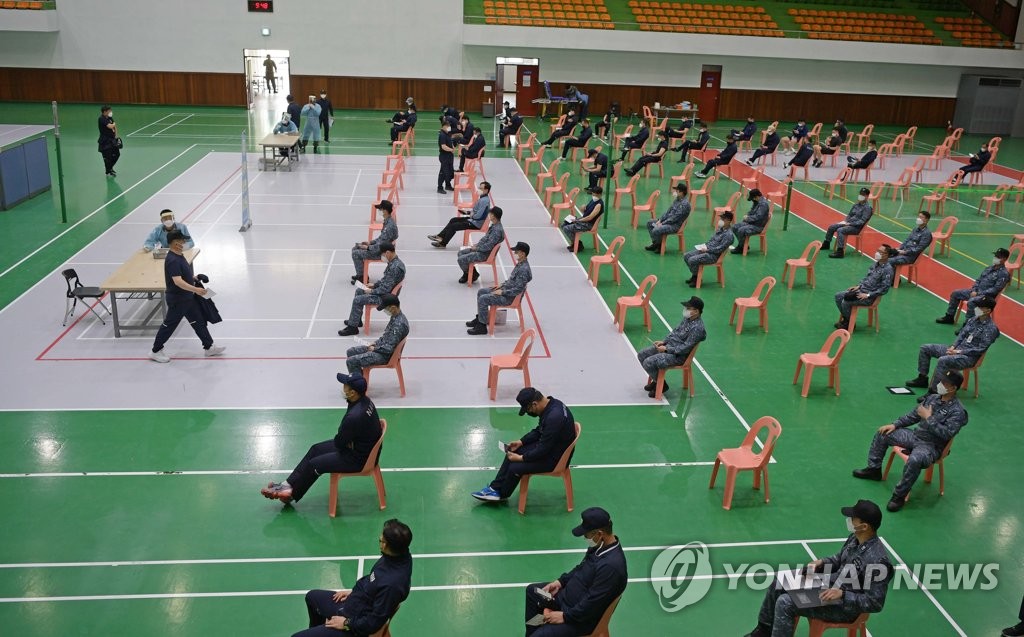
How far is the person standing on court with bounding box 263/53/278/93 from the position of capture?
40022mm

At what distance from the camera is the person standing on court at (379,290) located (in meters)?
13.2

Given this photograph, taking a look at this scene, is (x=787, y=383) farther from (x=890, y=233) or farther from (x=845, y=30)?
(x=845, y=30)

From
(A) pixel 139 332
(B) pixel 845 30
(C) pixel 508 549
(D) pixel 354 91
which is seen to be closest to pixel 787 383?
(C) pixel 508 549

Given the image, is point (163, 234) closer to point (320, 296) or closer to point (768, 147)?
point (320, 296)

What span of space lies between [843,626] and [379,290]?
8.42m

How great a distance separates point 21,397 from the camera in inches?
448

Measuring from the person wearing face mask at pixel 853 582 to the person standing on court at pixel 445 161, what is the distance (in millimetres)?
17489

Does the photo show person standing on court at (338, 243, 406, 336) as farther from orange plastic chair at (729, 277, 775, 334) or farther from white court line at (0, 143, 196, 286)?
white court line at (0, 143, 196, 286)

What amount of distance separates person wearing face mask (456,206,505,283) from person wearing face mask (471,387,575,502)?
23.4 ft

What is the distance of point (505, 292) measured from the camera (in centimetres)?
1381

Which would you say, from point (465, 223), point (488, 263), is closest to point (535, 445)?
point (488, 263)

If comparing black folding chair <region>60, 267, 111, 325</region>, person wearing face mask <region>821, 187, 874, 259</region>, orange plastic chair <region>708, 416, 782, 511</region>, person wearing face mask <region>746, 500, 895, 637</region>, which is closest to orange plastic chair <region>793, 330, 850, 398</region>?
orange plastic chair <region>708, 416, 782, 511</region>

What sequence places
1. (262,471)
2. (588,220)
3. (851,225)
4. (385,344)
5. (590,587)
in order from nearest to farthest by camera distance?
(590,587), (262,471), (385,344), (588,220), (851,225)

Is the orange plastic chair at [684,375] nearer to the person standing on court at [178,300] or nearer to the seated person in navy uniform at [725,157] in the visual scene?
the person standing on court at [178,300]
